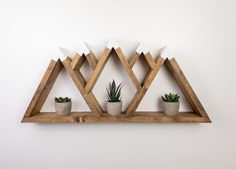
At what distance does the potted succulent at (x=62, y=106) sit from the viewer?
2.55ft

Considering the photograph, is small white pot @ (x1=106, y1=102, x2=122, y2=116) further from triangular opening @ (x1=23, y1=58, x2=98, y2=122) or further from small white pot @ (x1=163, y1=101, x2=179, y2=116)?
small white pot @ (x1=163, y1=101, x2=179, y2=116)

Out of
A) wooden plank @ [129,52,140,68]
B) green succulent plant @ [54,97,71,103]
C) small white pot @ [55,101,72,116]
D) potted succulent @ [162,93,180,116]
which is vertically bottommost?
potted succulent @ [162,93,180,116]

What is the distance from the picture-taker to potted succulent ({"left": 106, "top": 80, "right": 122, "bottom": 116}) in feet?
2.52

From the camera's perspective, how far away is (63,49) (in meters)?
0.81

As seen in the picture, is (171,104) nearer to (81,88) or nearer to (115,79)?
(115,79)

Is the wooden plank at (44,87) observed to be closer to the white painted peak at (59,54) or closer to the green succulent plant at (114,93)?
the white painted peak at (59,54)

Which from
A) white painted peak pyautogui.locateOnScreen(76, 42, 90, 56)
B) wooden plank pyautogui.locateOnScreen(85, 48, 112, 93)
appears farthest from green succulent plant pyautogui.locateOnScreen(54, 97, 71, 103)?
white painted peak pyautogui.locateOnScreen(76, 42, 90, 56)

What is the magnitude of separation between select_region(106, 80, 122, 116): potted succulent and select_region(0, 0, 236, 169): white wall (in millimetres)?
49

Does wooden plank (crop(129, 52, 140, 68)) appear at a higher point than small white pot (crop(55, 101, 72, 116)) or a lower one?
higher

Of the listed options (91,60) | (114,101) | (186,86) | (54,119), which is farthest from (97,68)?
(186,86)

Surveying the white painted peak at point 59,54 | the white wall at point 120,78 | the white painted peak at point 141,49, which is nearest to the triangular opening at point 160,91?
the white wall at point 120,78

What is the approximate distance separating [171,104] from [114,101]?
24cm

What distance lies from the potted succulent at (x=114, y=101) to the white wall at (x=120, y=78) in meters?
0.05
